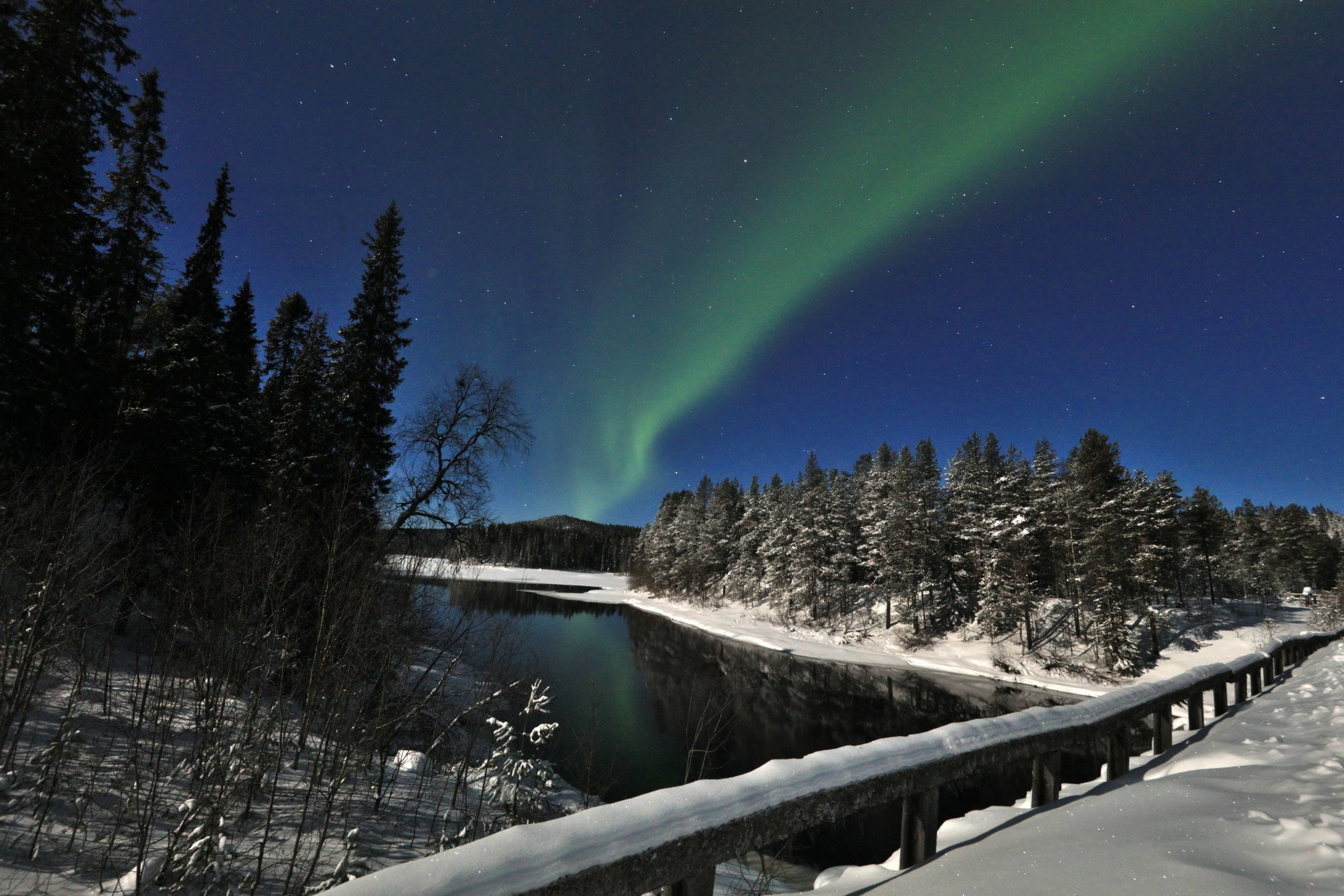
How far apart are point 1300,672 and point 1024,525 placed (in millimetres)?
27081

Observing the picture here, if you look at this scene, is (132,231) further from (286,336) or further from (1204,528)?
(1204,528)

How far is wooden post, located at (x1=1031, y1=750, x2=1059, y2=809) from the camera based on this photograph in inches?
134

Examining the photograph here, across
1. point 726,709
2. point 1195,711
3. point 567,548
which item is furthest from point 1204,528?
point 567,548

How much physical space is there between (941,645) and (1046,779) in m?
38.2

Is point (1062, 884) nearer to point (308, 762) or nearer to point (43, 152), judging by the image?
point (308, 762)

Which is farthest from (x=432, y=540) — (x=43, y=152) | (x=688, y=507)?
(x=688, y=507)

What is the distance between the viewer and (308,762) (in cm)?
1003

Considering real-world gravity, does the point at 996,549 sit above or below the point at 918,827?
above

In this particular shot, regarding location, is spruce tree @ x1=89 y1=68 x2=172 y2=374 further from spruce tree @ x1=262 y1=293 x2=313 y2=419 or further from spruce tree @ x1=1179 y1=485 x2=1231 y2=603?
spruce tree @ x1=1179 y1=485 x2=1231 y2=603

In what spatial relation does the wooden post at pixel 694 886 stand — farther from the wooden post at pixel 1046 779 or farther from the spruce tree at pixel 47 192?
the spruce tree at pixel 47 192

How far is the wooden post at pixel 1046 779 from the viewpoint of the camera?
3398 millimetres

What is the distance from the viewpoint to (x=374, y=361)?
17953 mm

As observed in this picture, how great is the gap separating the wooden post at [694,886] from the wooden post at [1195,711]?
6.53m

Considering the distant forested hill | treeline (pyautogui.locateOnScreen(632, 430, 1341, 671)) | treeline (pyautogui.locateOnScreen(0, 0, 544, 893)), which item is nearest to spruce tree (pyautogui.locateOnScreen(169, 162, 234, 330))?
treeline (pyautogui.locateOnScreen(0, 0, 544, 893))
